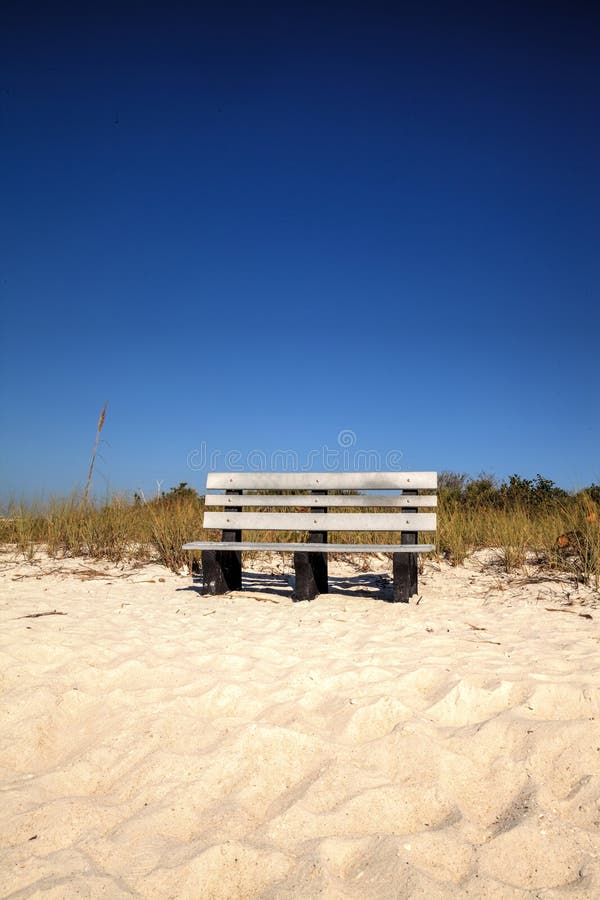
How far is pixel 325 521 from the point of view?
5668 mm

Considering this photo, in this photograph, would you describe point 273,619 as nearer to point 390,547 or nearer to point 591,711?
point 390,547

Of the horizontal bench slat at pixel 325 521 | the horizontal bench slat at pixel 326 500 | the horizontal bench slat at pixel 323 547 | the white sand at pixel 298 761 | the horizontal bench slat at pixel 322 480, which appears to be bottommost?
the white sand at pixel 298 761

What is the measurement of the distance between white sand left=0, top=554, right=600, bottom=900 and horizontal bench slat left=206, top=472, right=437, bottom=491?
4.97 ft

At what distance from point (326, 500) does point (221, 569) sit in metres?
1.18

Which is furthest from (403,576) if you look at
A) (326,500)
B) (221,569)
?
(221,569)

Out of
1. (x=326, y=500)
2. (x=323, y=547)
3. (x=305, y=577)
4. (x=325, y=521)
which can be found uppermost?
(x=326, y=500)

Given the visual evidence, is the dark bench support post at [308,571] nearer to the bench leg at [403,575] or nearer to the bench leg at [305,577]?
the bench leg at [305,577]

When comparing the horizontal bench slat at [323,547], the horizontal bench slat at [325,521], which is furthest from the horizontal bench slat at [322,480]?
the horizontal bench slat at [323,547]

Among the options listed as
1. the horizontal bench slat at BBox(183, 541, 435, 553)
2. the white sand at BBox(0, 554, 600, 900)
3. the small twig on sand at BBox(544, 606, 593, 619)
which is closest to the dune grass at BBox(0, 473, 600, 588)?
the small twig on sand at BBox(544, 606, 593, 619)

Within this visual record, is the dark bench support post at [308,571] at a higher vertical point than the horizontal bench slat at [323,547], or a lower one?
lower

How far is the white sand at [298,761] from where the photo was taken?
6.12ft

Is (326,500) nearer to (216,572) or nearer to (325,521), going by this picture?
(325,521)

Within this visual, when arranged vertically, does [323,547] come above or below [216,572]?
above

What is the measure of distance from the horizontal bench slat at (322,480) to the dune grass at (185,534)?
5.45 feet
